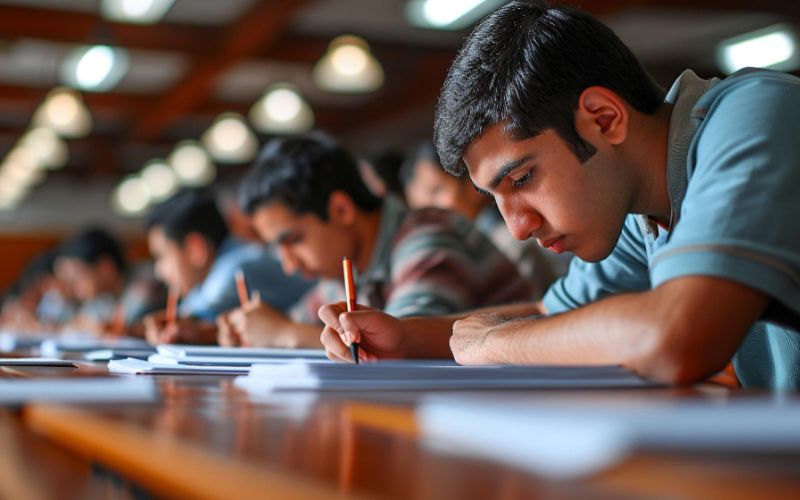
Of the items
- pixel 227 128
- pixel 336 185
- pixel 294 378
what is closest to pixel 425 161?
pixel 336 185

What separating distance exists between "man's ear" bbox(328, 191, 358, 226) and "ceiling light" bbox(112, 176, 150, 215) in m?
8.91

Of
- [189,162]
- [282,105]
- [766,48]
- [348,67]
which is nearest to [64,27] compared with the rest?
[282,105]

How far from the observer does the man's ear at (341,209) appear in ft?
8.04

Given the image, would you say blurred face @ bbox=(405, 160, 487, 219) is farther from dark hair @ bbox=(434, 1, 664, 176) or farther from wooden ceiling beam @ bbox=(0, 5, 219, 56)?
wooden ceiling beam @ bbox=(0, 5, 219, 56)

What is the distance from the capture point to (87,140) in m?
11.2

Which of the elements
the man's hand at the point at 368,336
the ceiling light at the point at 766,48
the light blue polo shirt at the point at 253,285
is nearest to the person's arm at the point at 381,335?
the man's hand at the point at 368,336

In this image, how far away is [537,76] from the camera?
4.17 feet

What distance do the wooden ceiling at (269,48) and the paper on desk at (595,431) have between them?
5.01 meters

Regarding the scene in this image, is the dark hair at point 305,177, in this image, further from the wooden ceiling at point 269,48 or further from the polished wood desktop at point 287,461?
the wooden ceiling at point 269,48

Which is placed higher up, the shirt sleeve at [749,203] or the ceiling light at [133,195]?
the ceiling light at [133,195]

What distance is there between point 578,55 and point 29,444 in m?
0.84

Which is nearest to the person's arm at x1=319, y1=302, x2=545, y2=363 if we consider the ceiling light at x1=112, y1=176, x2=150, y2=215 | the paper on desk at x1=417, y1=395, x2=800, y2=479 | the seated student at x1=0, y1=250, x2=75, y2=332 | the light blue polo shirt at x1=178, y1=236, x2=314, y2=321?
the paper on desk at x1=417, y1=395, x2=800, y2=479

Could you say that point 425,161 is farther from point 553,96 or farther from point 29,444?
point 29,444

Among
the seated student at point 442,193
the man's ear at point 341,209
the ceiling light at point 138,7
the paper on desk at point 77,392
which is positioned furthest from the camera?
the ceiling light at point 138,7
